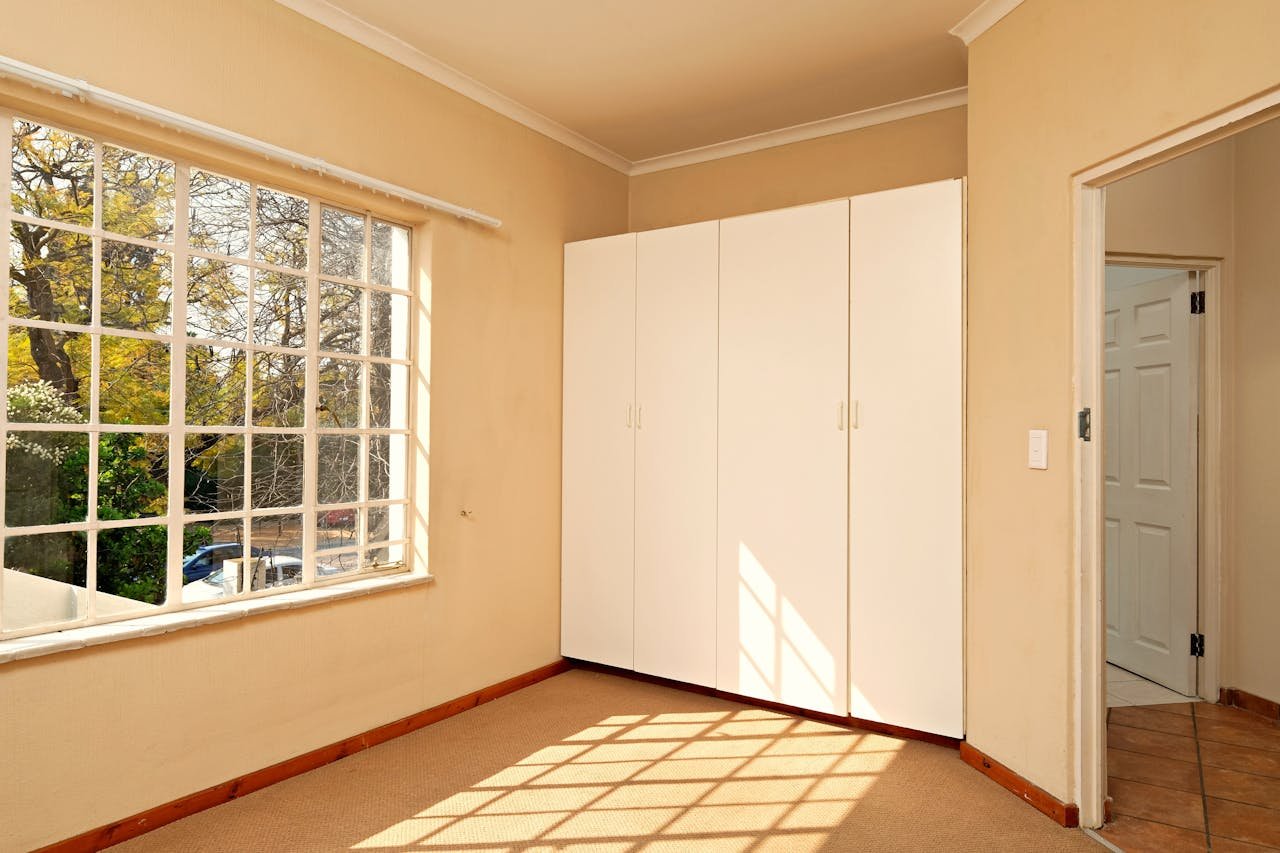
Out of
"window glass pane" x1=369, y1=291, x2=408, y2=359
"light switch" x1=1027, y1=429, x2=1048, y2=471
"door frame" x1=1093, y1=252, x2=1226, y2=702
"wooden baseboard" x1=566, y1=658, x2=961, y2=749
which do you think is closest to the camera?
"light switch" x1=1027, y1=429, x2=1048, y2=471

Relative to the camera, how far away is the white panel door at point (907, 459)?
2846 mm

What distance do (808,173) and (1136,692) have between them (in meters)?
2.90

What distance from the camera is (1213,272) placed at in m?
3.42

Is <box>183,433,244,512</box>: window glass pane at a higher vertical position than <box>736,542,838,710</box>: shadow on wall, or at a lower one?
higher

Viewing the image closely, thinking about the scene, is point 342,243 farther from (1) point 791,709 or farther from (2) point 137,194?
(1) point 791,709

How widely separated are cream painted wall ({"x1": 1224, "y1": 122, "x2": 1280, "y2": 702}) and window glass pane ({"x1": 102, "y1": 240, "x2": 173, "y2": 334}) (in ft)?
13.9

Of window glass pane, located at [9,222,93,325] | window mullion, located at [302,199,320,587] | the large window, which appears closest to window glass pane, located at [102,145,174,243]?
the large window

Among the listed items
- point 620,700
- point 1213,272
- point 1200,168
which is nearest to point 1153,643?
point 1213,272

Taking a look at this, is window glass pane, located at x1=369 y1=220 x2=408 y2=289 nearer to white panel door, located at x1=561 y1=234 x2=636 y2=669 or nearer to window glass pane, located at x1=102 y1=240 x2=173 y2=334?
window glass pane, located at x1=102 y1=240 x2=173 y2=334

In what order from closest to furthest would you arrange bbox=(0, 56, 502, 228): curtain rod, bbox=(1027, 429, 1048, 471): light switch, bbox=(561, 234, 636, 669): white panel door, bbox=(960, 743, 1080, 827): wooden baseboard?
bbox=(0, 56, 502, 228): curtain rod < bbox=(960, 743, 1080, 827): wooden baseboard < bbox=(1027, 429, 1048, 471): light switch < bbox=(561, 234, 636, 669): white panel door

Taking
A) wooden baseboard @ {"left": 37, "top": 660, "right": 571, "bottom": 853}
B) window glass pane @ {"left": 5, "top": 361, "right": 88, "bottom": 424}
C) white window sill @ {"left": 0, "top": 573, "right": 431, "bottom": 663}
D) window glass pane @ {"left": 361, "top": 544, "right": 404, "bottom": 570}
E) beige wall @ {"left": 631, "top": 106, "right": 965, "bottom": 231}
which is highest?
beige wall @ {"left": 631, "top": 106, "right": 965, "bottom": 231}

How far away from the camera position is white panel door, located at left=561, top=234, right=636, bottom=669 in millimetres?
3711

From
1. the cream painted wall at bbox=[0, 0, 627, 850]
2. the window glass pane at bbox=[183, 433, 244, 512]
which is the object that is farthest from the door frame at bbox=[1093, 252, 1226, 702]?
the window glass pane at bbox=[183, 433, 244, 512]

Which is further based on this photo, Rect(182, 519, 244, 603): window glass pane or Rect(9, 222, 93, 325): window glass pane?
Rect(182, 519, 244, 603): window glass pane
